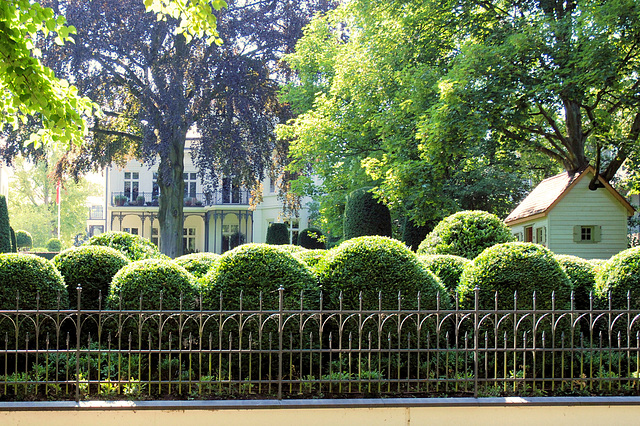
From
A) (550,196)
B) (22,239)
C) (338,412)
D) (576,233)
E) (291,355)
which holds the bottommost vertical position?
(338,412)

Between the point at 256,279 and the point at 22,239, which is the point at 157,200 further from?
the point at 256,279

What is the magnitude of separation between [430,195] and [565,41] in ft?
17.4

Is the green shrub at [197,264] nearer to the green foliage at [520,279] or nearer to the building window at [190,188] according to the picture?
the green foliage at [520,279]

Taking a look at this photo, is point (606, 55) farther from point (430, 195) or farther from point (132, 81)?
point (132, 81)

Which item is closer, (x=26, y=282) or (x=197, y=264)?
(x=26, y=282)

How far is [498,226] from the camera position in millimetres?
8945

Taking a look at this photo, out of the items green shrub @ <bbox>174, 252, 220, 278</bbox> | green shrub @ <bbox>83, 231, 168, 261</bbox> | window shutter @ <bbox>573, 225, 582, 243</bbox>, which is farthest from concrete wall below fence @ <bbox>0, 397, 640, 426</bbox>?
window shutter @ <bbox>573, 225, 582, 243</bbox>

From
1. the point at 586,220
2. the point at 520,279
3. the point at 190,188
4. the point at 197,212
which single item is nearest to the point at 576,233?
the point at 586,220

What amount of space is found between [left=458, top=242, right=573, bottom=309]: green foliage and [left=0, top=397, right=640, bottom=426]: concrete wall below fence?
1.37m

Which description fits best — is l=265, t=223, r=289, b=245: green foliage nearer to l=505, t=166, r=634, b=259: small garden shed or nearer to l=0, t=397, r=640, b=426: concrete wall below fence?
l=505, t=166, r=634, b=259: small garden shed

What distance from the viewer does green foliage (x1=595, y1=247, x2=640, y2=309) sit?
6.56 metres

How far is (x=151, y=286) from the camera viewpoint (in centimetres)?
627

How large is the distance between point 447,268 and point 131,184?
38428mm

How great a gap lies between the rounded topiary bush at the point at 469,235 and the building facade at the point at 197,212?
2842cm
